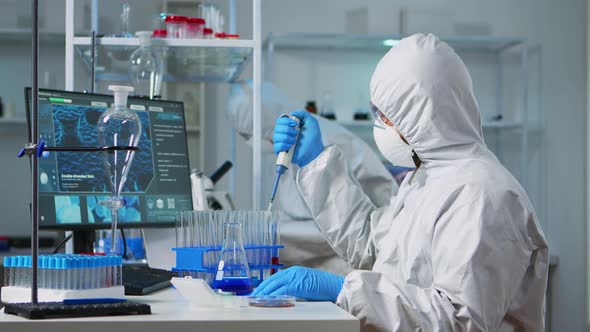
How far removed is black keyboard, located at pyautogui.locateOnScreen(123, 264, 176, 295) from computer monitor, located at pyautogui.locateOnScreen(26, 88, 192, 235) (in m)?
0.14

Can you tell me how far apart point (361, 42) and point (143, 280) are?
3229 mm

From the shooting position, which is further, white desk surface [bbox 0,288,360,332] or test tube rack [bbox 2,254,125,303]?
test tube rack [bbox 2,254,125,303]

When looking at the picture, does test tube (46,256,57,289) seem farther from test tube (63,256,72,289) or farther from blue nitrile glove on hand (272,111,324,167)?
blue nitrile glove on hand (272,111,324,167)

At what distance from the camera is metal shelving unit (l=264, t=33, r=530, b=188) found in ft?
15.3

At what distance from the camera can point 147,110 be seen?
2115 millimetres

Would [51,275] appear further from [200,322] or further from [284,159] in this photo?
[284,159]

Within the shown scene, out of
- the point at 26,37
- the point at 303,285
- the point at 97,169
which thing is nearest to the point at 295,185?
the point at 97,169

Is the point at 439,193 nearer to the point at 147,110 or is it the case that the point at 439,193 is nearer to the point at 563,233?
the point at 147,110

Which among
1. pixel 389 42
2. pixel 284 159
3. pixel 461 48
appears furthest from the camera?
pixel 461 48

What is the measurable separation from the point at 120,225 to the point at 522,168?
10.9ft

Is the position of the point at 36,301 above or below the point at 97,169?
below

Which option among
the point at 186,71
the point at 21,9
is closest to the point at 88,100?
the point at 186,71

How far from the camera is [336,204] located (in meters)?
2.37

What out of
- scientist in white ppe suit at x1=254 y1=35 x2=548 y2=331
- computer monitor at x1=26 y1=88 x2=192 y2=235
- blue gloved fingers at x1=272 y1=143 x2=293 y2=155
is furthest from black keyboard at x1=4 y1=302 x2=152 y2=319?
blue gloved fingers at x1=272 y1=143 x2=293 y2=155
